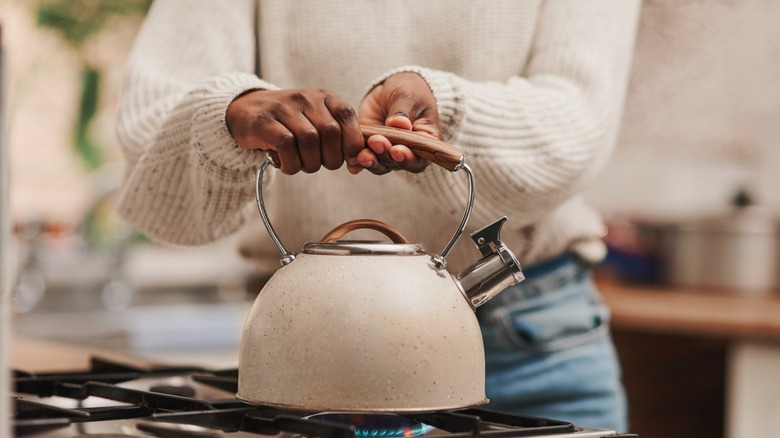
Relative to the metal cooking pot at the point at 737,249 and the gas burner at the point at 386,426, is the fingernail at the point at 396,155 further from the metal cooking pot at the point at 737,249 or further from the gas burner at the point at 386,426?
the metal cooking pot at the point at 737,249

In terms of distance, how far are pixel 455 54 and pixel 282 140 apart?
0.42m

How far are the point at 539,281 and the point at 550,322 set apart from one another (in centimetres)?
5

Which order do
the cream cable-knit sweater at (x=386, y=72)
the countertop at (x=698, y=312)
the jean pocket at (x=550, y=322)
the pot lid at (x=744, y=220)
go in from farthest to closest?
the pot lid at (x=744, y=220)
the countertop at (x=698, y=312)
the jean pocket at (x=550, y=322)
the cream cable-knit sweater at (x=386, y=72)

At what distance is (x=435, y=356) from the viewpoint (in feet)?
2.31

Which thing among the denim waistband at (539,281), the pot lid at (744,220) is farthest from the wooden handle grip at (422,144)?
the pot lid at (744,220)

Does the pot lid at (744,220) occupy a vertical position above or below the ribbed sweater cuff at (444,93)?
above

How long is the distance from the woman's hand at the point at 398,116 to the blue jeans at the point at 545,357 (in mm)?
377

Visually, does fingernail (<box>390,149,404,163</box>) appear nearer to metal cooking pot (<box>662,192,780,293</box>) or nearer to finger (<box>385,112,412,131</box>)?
finger (<box>385,112,412,131</box>)

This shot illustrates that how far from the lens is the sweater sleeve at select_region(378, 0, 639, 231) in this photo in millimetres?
902

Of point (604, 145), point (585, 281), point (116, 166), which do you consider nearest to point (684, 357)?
point (585, 281)

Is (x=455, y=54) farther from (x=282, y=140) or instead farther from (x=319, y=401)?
(x=319, y=401)

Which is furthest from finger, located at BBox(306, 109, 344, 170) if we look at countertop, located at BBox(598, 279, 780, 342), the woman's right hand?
countertop, located at BBox(598, 279, 780, 342)

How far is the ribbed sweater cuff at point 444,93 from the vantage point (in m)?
0.86

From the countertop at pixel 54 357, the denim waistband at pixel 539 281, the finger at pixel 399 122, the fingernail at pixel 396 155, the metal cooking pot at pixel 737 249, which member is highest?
the metal cooking pot at pixel 737 249
